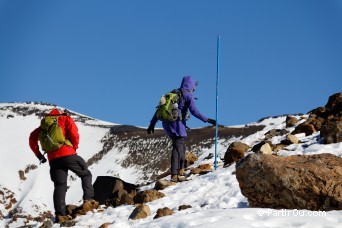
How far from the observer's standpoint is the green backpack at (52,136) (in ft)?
33.9

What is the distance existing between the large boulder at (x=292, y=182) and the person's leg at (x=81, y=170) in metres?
4.32

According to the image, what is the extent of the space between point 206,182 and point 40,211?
39.1 m

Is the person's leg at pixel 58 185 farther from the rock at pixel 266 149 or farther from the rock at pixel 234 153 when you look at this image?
the rock at pixel 266 149

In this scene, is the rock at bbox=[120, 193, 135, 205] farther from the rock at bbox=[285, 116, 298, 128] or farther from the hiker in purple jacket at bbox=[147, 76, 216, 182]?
the rock at bbox=[285, 116, 298, 128]

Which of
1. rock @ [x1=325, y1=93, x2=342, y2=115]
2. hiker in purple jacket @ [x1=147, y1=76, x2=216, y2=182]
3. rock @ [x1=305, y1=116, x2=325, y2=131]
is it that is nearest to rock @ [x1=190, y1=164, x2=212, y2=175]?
hiker in purple jacket @ [x1=147, y1=76, x2=216, y2=182]

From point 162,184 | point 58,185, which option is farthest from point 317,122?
point 58,185

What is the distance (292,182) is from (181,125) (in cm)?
498

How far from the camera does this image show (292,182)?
24.0 ft

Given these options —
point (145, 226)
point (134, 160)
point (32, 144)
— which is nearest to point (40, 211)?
point (134, 160)

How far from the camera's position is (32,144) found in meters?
11.1

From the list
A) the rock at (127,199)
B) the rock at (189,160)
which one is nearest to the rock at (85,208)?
the rock at (127,199)

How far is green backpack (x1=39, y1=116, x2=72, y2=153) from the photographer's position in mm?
10344

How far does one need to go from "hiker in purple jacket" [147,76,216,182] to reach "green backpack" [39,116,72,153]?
111 inches

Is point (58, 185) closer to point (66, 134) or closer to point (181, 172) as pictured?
point (66, 134)
